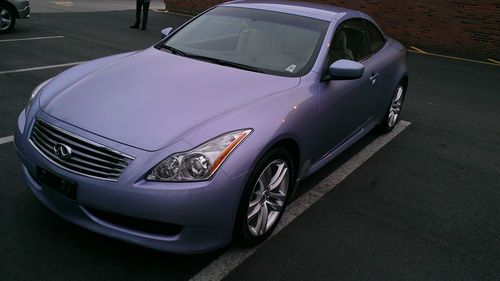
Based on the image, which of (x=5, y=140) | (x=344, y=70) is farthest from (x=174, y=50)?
(x=5, y=140)

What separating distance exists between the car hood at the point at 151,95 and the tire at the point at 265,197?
1.44 ft

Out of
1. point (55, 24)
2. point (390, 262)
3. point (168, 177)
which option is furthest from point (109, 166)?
point (55, 24)

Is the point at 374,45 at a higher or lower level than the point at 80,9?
higher

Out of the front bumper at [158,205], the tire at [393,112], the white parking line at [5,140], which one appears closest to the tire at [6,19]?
the white parking line at [5,140]

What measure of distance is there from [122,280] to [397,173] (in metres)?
2.99

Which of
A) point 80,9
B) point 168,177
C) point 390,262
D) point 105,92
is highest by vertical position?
point 105,92

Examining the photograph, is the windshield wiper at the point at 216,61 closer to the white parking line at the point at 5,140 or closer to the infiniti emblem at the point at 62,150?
the infiniti emblem at the point at 62,150

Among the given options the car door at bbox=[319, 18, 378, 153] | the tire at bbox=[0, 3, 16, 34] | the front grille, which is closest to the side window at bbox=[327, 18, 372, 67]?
the car door at bbox=[319, 18, 378, 153]

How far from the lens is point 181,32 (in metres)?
4.50

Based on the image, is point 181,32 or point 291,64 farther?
point 181,32

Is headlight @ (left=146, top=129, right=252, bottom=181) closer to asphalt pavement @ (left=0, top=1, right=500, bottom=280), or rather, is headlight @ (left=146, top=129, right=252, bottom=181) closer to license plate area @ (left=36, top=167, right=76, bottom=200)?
license plate area @ (left=36, top=167, right=76, bottom=200)

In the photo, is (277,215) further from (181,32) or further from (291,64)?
(181,32)

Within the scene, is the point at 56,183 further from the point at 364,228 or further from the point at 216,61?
the point at 364,228

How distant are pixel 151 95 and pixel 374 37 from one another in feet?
9.79
